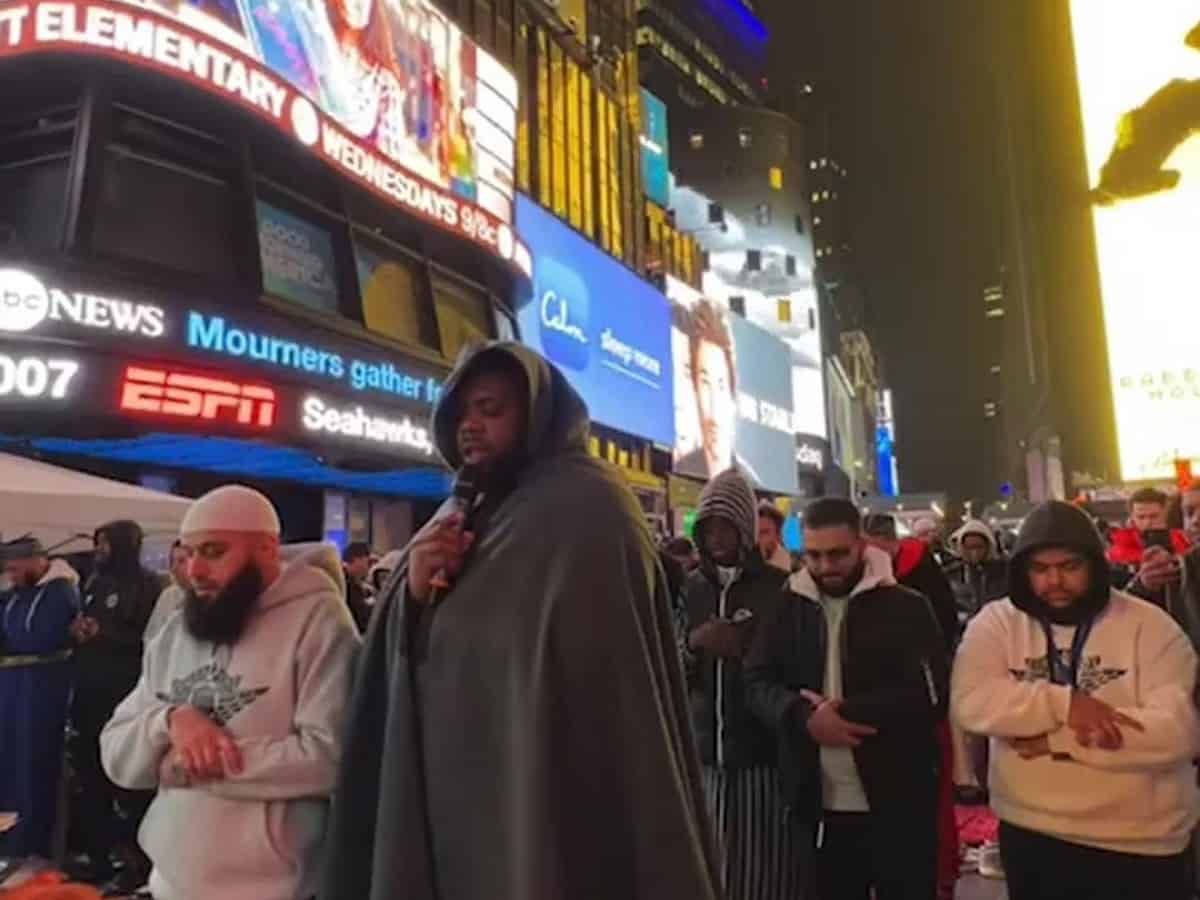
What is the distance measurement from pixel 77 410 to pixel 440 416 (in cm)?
933

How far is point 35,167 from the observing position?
39.2 ft

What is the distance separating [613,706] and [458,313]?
16.9 m

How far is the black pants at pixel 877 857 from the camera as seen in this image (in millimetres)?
3793

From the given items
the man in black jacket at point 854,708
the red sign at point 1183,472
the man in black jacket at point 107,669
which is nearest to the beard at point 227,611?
the man in black jacket at point 854,708

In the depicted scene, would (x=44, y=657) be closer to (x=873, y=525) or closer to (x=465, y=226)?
(x=873, y=525)

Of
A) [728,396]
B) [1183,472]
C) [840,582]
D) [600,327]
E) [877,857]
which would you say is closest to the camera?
[877,857]

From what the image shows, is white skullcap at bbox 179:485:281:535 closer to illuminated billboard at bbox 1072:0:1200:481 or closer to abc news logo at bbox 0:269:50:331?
illuminated billboard at bbox 1072:0:1200:481

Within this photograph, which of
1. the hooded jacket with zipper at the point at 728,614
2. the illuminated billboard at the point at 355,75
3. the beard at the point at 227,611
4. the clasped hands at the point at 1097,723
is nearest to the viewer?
the beard at the point at 227,611

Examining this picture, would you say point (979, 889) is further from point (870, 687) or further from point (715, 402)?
point (715, 402)

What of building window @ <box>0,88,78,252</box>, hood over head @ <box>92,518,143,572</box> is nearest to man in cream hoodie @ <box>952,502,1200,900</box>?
hood over head @ <box>92,518,143,572</box>

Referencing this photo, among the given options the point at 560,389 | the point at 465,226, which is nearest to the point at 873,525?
the point at 560,389

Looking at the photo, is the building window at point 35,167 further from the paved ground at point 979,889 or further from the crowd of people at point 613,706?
the paved ground at point 979,889

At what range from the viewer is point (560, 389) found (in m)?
2.36

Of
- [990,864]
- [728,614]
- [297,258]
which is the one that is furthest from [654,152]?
[728,614]
